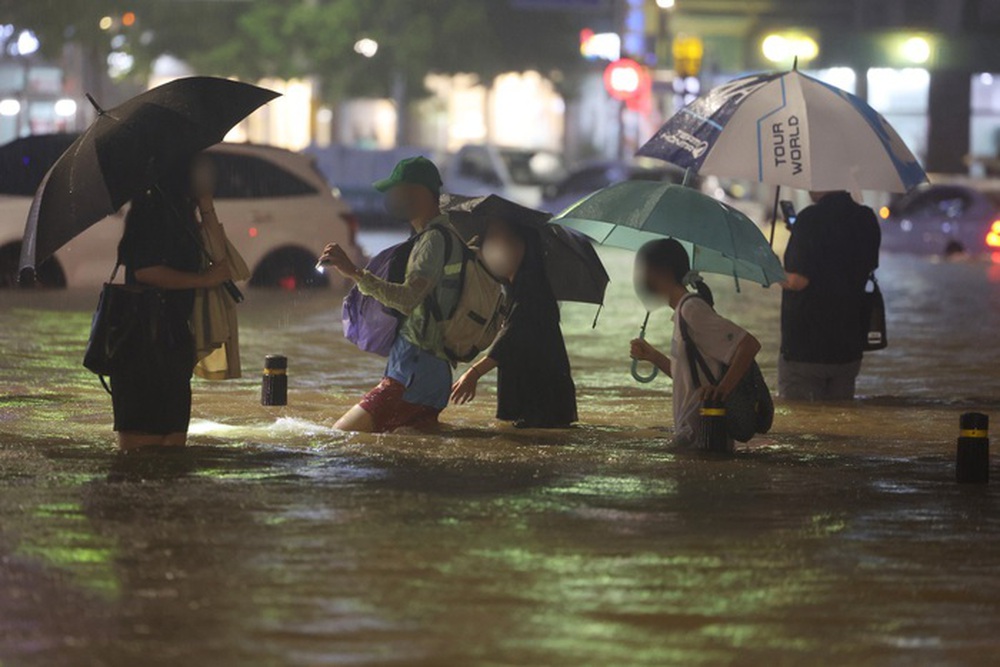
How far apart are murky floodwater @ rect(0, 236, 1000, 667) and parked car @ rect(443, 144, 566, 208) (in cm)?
2877

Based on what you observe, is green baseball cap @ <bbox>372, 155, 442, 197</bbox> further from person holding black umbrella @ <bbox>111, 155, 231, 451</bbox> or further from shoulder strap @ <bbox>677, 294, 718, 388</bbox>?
shoulder strap @ <bbox>677, 294, 718, 388</bbox>

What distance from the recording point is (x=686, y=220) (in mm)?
10359

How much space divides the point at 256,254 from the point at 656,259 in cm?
1243

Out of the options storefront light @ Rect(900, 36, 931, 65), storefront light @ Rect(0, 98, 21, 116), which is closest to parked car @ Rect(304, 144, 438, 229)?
storefront light @ Rect(900, 36, 931, 65)

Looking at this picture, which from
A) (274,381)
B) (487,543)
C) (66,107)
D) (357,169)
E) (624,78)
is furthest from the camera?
(66,107)

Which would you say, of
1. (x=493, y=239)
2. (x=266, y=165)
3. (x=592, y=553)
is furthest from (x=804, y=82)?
(x=266, y=165)

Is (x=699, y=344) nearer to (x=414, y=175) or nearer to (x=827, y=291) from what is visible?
(x=414, y=175)

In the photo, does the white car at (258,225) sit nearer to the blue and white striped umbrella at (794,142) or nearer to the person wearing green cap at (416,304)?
the blue and white striped umbrella at (794,142)

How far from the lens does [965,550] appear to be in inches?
317

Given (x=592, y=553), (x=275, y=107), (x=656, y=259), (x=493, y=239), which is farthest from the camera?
(x=275, y=107)

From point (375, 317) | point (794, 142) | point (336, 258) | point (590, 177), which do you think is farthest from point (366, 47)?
point (336, 258)

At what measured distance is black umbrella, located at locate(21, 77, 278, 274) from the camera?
9.01m

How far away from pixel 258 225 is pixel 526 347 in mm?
11148

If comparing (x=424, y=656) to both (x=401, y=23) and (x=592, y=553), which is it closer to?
(x=592, y=553)
